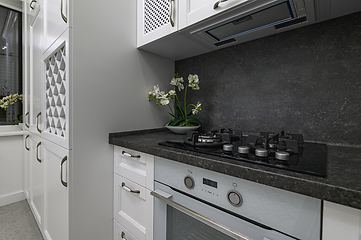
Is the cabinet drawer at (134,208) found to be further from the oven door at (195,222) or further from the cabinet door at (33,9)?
the cabinet door at (33,9)

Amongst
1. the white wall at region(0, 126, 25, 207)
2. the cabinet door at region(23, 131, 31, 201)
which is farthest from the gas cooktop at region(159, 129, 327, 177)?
the white wall at region(0, 126, 25, 207)

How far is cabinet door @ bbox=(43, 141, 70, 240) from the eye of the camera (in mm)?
1024

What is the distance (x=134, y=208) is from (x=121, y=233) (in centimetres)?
24

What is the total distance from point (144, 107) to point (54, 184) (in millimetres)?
789

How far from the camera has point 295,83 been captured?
1051 millimetres

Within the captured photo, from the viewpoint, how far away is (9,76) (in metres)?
2.15

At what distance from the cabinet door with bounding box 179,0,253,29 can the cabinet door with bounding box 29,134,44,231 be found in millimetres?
1463

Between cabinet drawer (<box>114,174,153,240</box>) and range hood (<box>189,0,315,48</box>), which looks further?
cabinet drawer (<box>114,174,153,240</box>)

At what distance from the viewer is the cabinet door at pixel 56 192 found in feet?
3.36

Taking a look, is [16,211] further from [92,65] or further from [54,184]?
[92,65]

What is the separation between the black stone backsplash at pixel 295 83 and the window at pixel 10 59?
234 centimetres

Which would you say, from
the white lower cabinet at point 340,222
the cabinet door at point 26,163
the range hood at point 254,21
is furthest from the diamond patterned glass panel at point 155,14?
the cabinet door at point 26,163

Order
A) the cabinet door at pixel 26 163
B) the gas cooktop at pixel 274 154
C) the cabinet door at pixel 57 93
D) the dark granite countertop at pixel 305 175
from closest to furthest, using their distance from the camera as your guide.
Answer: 1. the dark granite countertop at pixel 305 175
2. the gas cooktop at pixel 274 154
3. the cabinet door at pixel 57 93
4. the cabinet door at pixel 26 163

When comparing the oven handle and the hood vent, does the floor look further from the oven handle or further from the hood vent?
the hood vent
